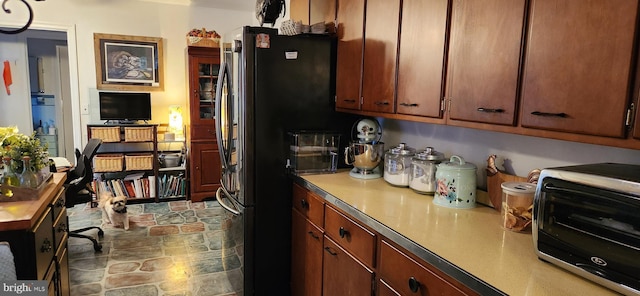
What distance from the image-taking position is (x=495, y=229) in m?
1.57

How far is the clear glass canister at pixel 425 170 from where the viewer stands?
6.59 ft

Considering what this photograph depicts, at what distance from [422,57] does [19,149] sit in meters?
1.99

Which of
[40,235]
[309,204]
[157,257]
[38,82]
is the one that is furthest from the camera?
[38,82]

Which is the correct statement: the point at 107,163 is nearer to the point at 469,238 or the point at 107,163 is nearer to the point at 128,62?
the point at 128,62

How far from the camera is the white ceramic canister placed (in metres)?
1.81

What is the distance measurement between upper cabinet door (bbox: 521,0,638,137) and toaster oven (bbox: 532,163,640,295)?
6.2 inches

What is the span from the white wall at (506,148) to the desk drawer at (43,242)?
1.96 meters

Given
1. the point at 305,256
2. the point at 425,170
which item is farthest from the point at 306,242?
the point at 425,170

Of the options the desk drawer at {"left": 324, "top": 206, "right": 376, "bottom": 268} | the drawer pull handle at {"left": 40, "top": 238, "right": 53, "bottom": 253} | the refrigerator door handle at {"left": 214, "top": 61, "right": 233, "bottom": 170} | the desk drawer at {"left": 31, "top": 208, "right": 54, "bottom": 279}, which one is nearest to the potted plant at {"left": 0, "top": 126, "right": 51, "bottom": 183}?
the desk drawer at {"left": 31, "top": 208, "right": 54, "bottom": 279}

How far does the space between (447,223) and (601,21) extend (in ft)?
2.85

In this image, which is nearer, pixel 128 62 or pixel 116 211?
pixel 116 211

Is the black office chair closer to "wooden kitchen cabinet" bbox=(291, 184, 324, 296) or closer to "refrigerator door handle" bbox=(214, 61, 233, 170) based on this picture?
"refrigerator door handle" bbox=(214, 61, 233, 170)

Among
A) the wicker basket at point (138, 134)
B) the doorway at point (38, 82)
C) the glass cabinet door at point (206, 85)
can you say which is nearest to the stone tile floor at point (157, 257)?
the wicker basket at point (138, 134)

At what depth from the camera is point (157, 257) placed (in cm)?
331
